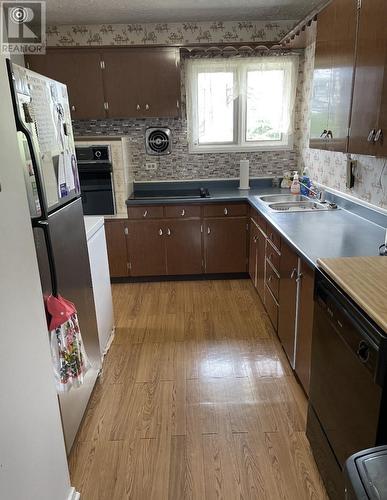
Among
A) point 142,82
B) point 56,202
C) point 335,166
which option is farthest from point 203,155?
point 56,202

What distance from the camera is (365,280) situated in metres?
1.36

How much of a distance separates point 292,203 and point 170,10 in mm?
2033

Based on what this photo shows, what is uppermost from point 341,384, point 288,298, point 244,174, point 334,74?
point 334,74

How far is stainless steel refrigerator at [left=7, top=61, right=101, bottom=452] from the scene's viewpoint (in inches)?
54.7

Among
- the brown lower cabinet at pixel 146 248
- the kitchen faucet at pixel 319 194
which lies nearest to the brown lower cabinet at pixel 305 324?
the kitchen faucet at pixel 319 194

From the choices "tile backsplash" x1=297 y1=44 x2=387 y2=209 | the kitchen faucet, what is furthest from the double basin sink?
"tile backsplash" x1=297 y1=44 x2=387 y2=209

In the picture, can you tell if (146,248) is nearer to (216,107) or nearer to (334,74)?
(216,107)

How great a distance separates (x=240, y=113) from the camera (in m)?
3.96

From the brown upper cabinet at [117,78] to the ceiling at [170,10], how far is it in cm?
29

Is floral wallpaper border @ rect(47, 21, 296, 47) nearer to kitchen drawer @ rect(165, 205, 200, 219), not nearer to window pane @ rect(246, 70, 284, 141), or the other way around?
window pane @ rect(246, 70, 284, 141)

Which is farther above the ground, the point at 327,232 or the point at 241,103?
the point at 241,103

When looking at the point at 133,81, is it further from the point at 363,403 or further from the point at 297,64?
the point at 363,403

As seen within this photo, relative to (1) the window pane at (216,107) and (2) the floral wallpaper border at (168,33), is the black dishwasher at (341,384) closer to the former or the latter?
(1) the window pane at (216,107)

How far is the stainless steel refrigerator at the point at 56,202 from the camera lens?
1.39 m
